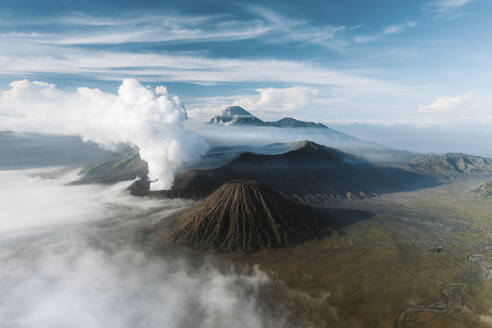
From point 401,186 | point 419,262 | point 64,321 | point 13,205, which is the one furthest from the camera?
point 401,186

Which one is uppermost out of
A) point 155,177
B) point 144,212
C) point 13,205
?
point 155,177

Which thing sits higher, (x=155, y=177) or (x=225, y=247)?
(x=155, y=177)

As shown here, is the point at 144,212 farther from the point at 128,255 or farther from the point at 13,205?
the point at 13,205

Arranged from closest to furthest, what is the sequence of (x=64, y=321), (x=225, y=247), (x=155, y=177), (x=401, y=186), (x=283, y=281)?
(x=64, y=321), (x=283, y=281), (x=225, y=247), (x=155, y=177), (x=401, y=186)

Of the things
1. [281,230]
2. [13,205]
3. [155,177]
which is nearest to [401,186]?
[281,230]

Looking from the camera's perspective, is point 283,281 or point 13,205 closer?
point 283,281

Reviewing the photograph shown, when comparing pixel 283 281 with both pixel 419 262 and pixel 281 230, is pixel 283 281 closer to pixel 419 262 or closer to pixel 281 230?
pixel 281 230

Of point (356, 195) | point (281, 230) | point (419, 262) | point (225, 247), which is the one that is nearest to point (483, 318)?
point (419, 262)
